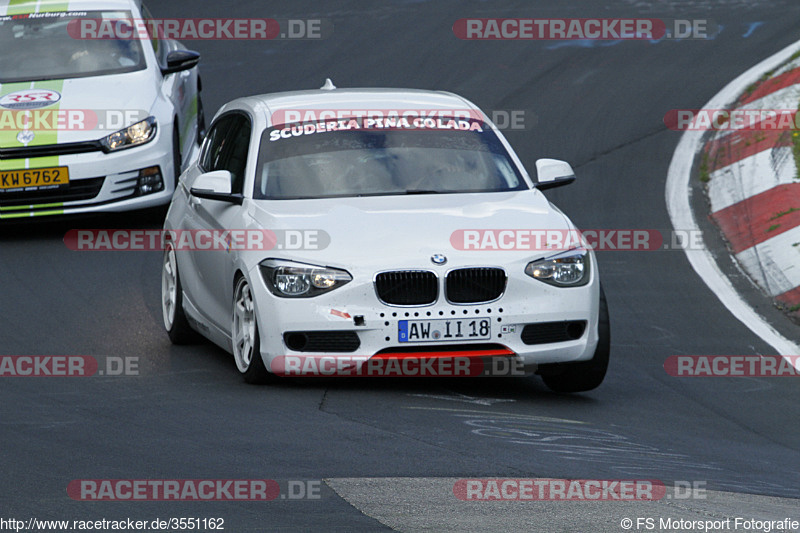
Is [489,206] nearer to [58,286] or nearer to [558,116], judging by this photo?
[58,286]

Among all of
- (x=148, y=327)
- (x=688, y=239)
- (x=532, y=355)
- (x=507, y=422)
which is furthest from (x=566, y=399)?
(x=688, y=239)

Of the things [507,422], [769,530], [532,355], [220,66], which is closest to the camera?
[769,530]

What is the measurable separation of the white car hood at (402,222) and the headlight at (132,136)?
13.8 ft

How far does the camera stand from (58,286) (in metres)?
10.7

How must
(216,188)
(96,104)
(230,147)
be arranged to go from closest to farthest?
(216,188) < (230,147) < (96,104)

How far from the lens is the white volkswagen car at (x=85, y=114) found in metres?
12.0

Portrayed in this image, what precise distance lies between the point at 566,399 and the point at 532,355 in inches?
16.7
